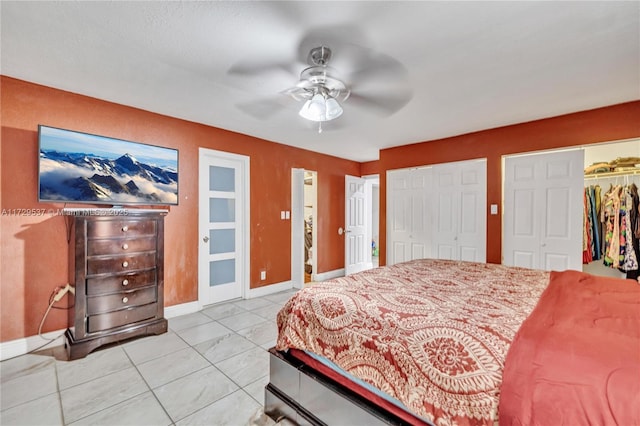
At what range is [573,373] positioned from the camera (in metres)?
0.86

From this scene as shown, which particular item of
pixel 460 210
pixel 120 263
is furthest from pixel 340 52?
pixel 460 210

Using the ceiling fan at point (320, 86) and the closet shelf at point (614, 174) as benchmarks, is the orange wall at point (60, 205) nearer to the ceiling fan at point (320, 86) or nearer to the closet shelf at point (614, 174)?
the ceiling fan at point (320, 86)

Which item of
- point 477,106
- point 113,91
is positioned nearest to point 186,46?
point 113,91

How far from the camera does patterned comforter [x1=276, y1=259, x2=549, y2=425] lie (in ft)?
3.26

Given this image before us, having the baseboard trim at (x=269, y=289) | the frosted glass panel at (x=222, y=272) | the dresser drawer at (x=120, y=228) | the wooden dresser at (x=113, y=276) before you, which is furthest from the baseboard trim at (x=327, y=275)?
the dresser drawer at (x=120, y=228)

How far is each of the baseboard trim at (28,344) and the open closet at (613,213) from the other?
5871 millimetres

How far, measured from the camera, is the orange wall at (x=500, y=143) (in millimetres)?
2928

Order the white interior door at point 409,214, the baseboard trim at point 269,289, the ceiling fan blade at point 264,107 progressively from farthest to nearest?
1. the white interior door at point 409,214
2. the baseboard trim at point 269,289
3. the ceiling fan blade at point 264,107

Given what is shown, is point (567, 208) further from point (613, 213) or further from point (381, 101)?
point (381, 101)

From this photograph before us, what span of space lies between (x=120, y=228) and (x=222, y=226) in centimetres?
136

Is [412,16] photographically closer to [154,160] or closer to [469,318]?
[469,318]

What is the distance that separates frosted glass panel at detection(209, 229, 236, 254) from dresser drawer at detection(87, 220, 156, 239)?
98cm

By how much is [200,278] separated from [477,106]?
3.86 meters

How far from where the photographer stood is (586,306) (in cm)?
143
